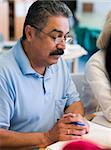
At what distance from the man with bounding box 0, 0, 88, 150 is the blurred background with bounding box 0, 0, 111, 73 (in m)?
3.66

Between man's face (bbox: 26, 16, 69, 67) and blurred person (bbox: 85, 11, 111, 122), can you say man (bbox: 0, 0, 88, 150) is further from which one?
blurred person (bbox: 85, 11, 111, 122)

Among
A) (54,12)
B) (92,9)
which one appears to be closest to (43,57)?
(54,12)

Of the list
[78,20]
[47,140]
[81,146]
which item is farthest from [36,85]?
[78,20]

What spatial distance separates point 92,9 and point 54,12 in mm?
6115

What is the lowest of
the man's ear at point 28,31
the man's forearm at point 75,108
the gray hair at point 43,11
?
the man's forearm at point 75,108

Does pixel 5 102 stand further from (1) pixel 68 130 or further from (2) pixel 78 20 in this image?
(2) pixel 78 20

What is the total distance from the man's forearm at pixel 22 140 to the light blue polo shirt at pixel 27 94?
2.4 inches

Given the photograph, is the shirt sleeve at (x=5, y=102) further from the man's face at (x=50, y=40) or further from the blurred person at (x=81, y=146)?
the blurred person at (x=81, y=146)

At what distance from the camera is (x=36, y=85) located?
1.36m

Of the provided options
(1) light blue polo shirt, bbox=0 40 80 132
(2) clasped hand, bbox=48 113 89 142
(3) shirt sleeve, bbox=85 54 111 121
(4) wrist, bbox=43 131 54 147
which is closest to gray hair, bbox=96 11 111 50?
(3) shirt sleeve, bbox=85 54 111 121

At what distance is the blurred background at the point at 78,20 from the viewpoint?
5.48 metres

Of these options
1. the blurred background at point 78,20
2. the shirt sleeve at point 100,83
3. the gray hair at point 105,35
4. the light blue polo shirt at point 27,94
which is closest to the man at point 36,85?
the light blue polo shirt at point 27,94

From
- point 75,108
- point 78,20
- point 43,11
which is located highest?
point 43,11

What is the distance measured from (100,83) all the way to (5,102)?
1.84 feet
